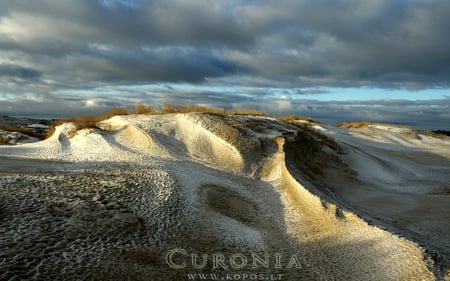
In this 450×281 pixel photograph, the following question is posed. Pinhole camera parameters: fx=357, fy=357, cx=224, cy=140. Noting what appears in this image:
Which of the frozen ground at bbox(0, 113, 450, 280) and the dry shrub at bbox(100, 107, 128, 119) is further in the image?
the dry shrub at bbox(100, 107, 128, 119)

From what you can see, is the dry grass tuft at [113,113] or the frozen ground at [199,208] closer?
the frozen ground at [199,208]

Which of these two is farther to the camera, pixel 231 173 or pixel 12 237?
pixel 231 173

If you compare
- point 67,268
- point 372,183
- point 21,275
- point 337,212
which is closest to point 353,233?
point 337,212

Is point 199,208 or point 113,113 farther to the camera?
point 113,113

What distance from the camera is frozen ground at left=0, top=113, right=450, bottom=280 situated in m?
4.39

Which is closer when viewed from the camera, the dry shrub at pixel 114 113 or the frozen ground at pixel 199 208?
the frozen ground at pixel 199 208

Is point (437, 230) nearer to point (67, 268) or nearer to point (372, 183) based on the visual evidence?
point (372, 183)

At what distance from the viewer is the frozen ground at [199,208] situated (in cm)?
439

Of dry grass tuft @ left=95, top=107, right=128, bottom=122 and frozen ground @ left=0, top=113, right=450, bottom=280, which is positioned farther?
dry grass tuft @ left=95, top=107, right=128, bottom=122

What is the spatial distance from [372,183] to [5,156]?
33.4 ft

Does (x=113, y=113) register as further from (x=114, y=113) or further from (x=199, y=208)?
(x=199, y=208)

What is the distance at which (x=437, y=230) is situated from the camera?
21.7 feet

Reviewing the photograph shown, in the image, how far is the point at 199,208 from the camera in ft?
21.2

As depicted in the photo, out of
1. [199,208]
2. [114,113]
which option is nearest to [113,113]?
[114,113]
